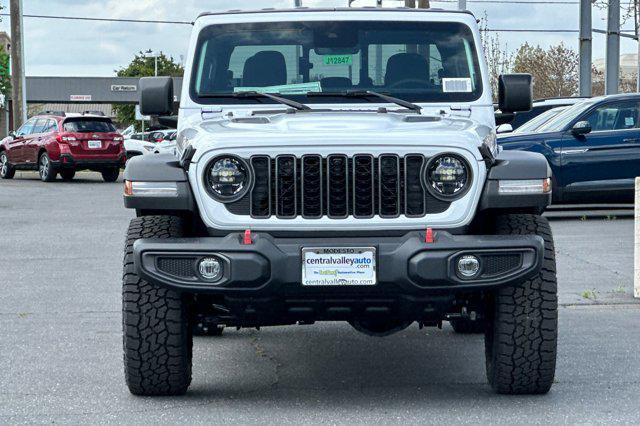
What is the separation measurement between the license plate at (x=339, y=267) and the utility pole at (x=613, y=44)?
2491cm

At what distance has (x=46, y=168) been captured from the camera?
105 feet

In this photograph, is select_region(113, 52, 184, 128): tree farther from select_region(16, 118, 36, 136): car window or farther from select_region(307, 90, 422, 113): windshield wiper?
select_region(307, 90, 422, 113): windshield wiper

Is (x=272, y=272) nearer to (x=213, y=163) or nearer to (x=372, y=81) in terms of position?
(x=213, y=163)

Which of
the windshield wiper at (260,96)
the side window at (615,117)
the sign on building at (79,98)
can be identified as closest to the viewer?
the windshield wiper at (260,96)

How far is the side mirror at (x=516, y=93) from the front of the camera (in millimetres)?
7852

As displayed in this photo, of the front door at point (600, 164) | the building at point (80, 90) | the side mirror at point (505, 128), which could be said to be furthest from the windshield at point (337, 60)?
the building at point (80, 90)

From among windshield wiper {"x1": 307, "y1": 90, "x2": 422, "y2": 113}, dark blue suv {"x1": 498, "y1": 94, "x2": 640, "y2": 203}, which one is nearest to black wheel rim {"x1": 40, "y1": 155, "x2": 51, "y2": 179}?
dark blue suv {"x1": 498, "y1": 94, "x2": 640, "y2": 203}

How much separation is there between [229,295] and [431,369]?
1.81 meters

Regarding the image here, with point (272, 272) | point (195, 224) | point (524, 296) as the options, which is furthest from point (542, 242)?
point (195, 224)

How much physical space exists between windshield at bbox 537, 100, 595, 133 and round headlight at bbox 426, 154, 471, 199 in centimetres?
1194

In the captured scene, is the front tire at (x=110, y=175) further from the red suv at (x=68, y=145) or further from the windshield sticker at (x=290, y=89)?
the windshield sticker at (x=290, y=89)

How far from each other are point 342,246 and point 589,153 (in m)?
12.3

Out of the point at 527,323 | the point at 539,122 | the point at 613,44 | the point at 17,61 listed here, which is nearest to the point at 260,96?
the point at 527,323

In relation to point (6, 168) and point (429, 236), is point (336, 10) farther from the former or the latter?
point (6, 168)
